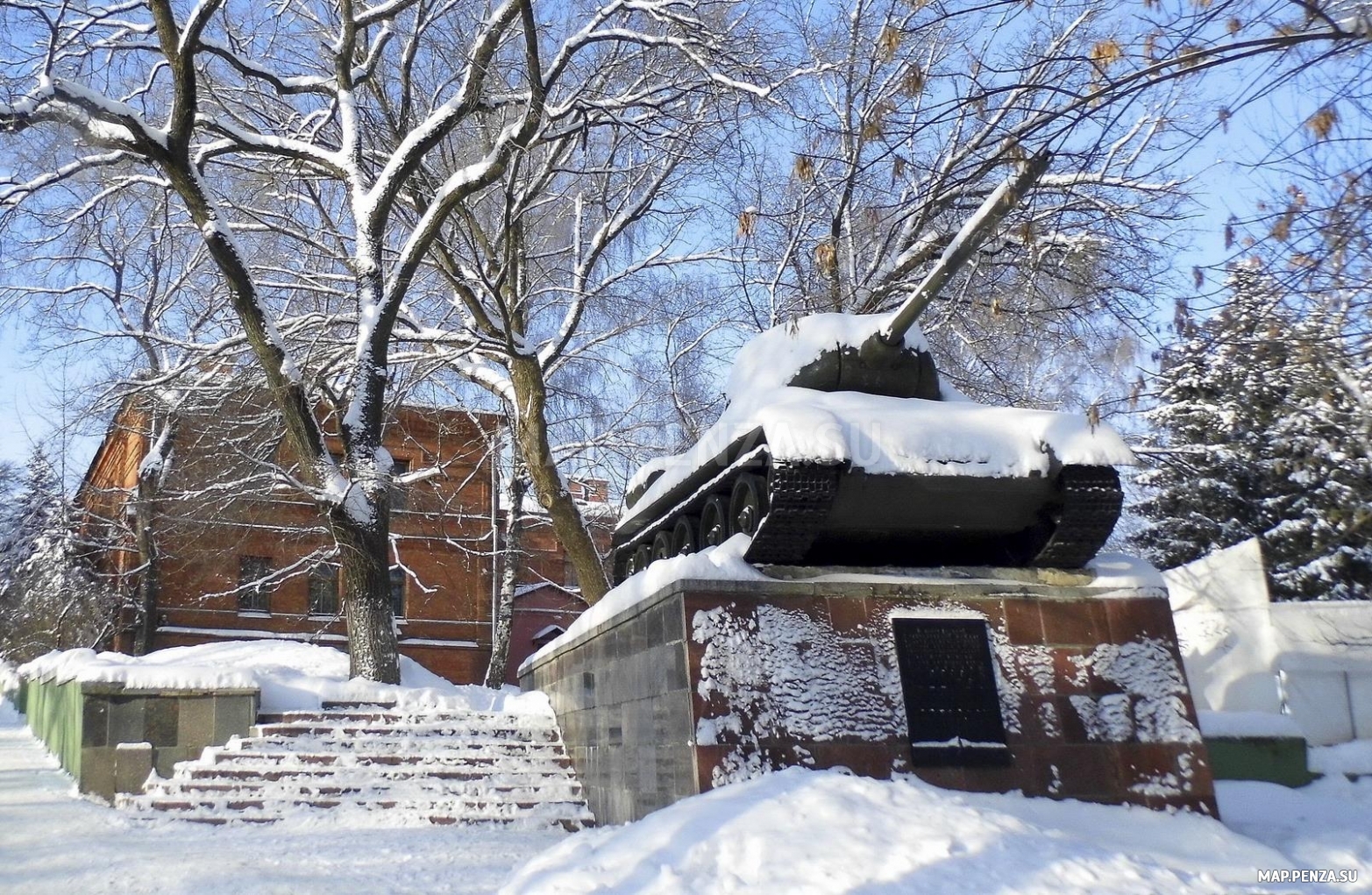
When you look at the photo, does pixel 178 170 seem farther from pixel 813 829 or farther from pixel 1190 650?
pixel 1190 650

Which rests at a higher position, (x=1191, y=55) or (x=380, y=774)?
(x=1191, y=55)

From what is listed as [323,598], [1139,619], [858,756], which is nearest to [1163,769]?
[1139,619]

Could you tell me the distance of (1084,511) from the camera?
20.9 feet

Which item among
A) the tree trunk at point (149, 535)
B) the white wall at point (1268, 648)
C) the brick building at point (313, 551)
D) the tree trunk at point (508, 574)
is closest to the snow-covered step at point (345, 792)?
the white wall at point (1268, 648)

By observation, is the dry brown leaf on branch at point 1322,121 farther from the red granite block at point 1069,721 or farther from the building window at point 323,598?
the building window at point 323,598

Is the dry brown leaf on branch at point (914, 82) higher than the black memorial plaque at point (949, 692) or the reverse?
higher

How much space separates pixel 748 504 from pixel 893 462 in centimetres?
91

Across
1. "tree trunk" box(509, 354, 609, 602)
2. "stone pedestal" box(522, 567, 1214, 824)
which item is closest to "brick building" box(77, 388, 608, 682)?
"tree trunk" box(509, 354, 609, 602)

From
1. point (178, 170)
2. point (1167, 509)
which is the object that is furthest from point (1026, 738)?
point (1167, 509)

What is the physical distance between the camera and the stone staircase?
7.29 m

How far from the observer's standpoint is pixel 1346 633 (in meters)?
11.9

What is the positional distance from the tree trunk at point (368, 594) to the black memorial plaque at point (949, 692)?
6.11 metres

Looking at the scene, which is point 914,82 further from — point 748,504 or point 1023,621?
point 1023,621

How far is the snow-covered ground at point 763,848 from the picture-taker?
12.9 feet
